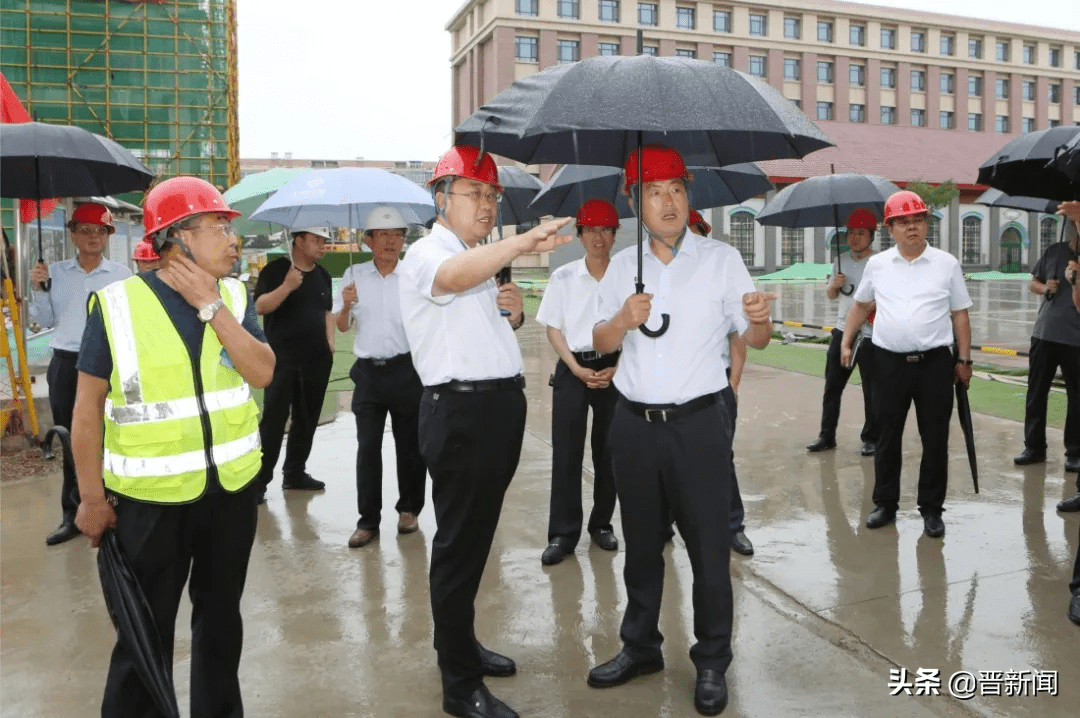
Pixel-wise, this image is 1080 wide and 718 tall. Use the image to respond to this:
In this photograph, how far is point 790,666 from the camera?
12.0ft

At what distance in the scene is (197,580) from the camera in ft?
9.53

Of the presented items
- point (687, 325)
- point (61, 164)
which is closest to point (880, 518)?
point (687, 325)

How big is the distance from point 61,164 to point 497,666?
13.8 ft

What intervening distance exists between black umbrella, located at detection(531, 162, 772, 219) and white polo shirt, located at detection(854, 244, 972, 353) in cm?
94

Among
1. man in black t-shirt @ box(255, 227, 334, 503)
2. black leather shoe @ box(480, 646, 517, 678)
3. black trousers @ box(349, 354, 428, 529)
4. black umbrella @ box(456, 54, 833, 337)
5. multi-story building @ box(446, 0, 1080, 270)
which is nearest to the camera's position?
black umbrella @ box(456, 54, 833, 337)

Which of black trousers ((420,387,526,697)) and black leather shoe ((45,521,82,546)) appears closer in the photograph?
black trousers ((420,387,526,697))

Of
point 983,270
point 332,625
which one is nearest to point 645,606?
point 332,625

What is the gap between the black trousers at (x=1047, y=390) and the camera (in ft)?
21.6

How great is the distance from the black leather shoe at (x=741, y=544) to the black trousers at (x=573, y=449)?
0.71 m

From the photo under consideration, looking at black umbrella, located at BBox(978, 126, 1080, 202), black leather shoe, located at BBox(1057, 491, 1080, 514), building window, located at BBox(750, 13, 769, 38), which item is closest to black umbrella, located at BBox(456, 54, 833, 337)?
black umbrella, located at BBox(978, 126, 1080, 202)

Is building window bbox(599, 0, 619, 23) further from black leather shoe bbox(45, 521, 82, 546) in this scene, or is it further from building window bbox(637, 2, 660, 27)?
black leather shoe bbox(45, 521, 82, 546)

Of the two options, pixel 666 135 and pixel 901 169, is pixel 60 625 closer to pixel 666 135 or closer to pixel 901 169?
pixel 666 135

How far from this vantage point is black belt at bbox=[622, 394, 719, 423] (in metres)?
3.40

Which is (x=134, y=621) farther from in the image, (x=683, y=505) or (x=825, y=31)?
(x=825, y=31)
